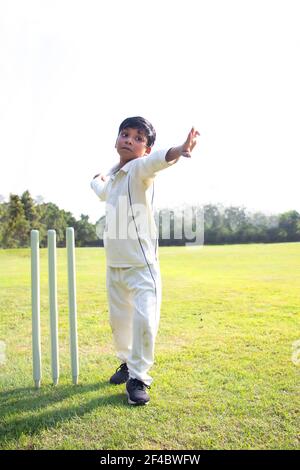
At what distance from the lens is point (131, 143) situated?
9.05ft

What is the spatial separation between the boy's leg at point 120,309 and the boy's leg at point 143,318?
116 mm

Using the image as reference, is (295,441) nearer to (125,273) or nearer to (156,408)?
(156,408)

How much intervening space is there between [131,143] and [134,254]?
2.35 ft

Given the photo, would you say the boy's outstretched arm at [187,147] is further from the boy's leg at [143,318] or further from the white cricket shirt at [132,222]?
the boy's leg at [143,318]

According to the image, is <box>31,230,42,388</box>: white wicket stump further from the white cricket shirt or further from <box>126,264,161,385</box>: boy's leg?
<box>126,264,161,385</box>: boy's leg

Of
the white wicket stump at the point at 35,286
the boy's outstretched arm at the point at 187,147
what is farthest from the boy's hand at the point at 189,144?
the white wicket stump at the point at 35,286

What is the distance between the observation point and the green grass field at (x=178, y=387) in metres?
2.19

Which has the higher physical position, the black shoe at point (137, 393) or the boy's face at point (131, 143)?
the boy's face at point (131, 143)

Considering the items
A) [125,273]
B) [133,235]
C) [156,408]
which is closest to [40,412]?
[156,408]

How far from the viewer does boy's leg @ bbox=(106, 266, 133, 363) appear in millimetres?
2758

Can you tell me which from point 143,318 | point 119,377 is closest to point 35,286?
point 143,318

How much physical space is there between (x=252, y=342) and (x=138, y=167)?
7.43 feet
